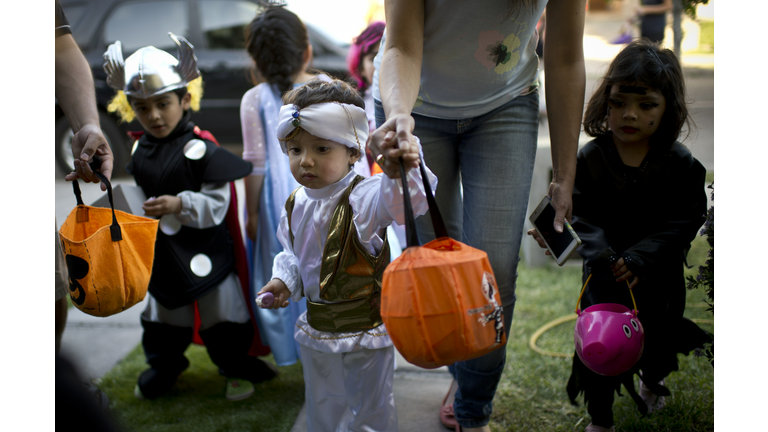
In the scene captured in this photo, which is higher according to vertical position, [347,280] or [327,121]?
[327,121]

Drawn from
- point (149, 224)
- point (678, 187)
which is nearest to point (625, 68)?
point (678, 187)

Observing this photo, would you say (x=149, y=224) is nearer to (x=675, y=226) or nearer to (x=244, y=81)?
(x=675, y=226)

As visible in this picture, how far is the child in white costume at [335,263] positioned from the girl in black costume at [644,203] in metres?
0.84

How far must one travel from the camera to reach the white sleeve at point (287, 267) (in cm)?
193

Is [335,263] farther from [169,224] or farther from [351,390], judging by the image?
[169,224]

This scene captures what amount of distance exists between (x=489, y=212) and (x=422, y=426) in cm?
107

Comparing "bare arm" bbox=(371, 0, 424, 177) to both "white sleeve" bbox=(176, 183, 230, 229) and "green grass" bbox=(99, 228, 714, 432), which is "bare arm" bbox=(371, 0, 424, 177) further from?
"green grass" bbox=(99, 228, 714, 432)

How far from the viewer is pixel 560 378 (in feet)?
9.18

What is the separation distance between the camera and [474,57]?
186cm

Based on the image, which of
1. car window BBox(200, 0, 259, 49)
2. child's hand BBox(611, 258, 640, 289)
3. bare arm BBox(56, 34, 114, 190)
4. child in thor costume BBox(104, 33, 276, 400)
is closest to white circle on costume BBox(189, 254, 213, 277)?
child in thor costume BBox(104, 33, 276, 400)

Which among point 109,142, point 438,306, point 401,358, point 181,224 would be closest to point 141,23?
point 109,142

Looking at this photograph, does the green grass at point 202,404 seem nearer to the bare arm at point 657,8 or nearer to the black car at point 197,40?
the black car at point 197,40

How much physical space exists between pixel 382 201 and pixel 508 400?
1439 mm

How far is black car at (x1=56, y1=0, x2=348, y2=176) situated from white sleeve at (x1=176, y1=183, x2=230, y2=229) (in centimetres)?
304
